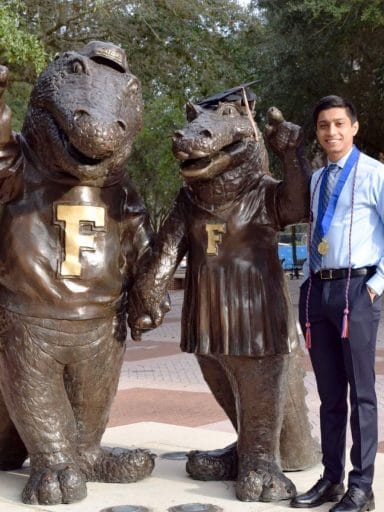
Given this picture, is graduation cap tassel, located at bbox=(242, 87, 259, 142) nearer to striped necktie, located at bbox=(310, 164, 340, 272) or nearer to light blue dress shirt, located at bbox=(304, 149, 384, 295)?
striped necktie, located at bbox=(310, 164, 340, 272)

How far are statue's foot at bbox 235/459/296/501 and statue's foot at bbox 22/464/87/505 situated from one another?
0.74 metres

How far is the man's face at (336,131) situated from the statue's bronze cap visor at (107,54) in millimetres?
1025

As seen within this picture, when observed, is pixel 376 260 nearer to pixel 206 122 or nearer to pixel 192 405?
pixel 206 122

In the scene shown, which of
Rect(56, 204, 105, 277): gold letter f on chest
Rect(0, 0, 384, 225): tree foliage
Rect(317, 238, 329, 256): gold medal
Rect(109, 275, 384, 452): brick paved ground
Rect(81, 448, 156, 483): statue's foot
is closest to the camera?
Rect(317, 238, 329, 256): gold medal

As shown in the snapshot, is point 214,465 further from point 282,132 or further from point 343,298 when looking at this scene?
point 282,132

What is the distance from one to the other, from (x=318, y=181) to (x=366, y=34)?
11.9 metres

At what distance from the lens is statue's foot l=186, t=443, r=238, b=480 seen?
13.9 ft

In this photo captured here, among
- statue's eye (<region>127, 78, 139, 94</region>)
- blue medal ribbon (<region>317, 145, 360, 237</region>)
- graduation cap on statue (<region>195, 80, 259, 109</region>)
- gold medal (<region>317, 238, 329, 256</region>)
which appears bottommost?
gold medal (<region>317, 238, 329, 256</region>)

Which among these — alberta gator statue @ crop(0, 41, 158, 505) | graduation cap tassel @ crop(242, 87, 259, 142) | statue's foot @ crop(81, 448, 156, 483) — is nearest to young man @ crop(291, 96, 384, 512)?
graduation cap tassel @ crop(242, 87, 259, 142)

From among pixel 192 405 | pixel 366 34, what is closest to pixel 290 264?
pixel 366 34

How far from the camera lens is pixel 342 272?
3.69 meters

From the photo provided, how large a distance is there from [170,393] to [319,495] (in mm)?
3973

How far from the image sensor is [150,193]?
32.6 m

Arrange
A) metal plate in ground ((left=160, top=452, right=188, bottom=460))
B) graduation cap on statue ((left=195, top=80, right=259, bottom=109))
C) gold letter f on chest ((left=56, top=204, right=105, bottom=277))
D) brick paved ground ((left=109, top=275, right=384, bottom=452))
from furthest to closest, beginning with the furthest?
brick paved ground ((left=109, top=275, right=384, bottom=452)) → metal plate in ground ((left=160, top=452, right=188, bottom=460)) → graduation cap on statue ((left=195, top=80, right=259, bottom=109)) → gold letter f on chest ((left=56, top=204, right=105, bottom=277))
